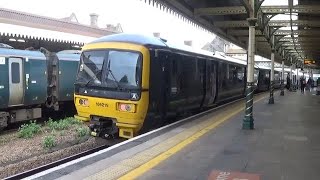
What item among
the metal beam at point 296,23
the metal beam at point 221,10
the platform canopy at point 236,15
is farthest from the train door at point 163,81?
the metal beam at point 296,23

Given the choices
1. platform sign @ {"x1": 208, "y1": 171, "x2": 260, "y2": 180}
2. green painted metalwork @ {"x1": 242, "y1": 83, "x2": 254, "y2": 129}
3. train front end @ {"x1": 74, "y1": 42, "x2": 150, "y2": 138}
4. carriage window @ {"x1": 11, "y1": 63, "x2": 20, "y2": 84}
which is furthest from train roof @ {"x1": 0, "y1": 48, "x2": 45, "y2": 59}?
platform sign @ {"x1": 208, "y1": 171, "x2": 260, "y2": 180}

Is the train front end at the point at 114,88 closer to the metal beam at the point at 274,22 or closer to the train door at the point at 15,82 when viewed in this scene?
the train door at the point at 15,82

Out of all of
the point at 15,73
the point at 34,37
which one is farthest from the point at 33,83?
the point at 34,37

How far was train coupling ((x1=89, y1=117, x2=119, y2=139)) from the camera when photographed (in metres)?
10.5

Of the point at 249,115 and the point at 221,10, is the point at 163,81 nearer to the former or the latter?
the point at 249,115

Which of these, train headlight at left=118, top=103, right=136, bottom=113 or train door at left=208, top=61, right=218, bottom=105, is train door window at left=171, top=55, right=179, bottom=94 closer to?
train headlight at left=118, top=103, right=136, bottom=113

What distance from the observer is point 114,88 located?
10.3 m

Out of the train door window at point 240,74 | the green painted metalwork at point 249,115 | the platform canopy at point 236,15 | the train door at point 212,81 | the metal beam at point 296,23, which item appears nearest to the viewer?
the green painted metalwork at point 249,115

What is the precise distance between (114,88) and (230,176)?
456 cm

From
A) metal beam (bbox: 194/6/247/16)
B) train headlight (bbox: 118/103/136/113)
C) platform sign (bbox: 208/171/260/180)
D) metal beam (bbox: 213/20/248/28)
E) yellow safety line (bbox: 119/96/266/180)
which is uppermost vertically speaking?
metal beam (bbox: 194/6/247/16)

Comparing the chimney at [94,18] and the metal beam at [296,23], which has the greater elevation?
the chimney at [94,18]

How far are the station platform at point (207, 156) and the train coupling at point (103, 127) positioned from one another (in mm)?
1092

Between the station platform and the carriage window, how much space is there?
620 cm

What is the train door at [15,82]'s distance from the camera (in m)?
14.7
